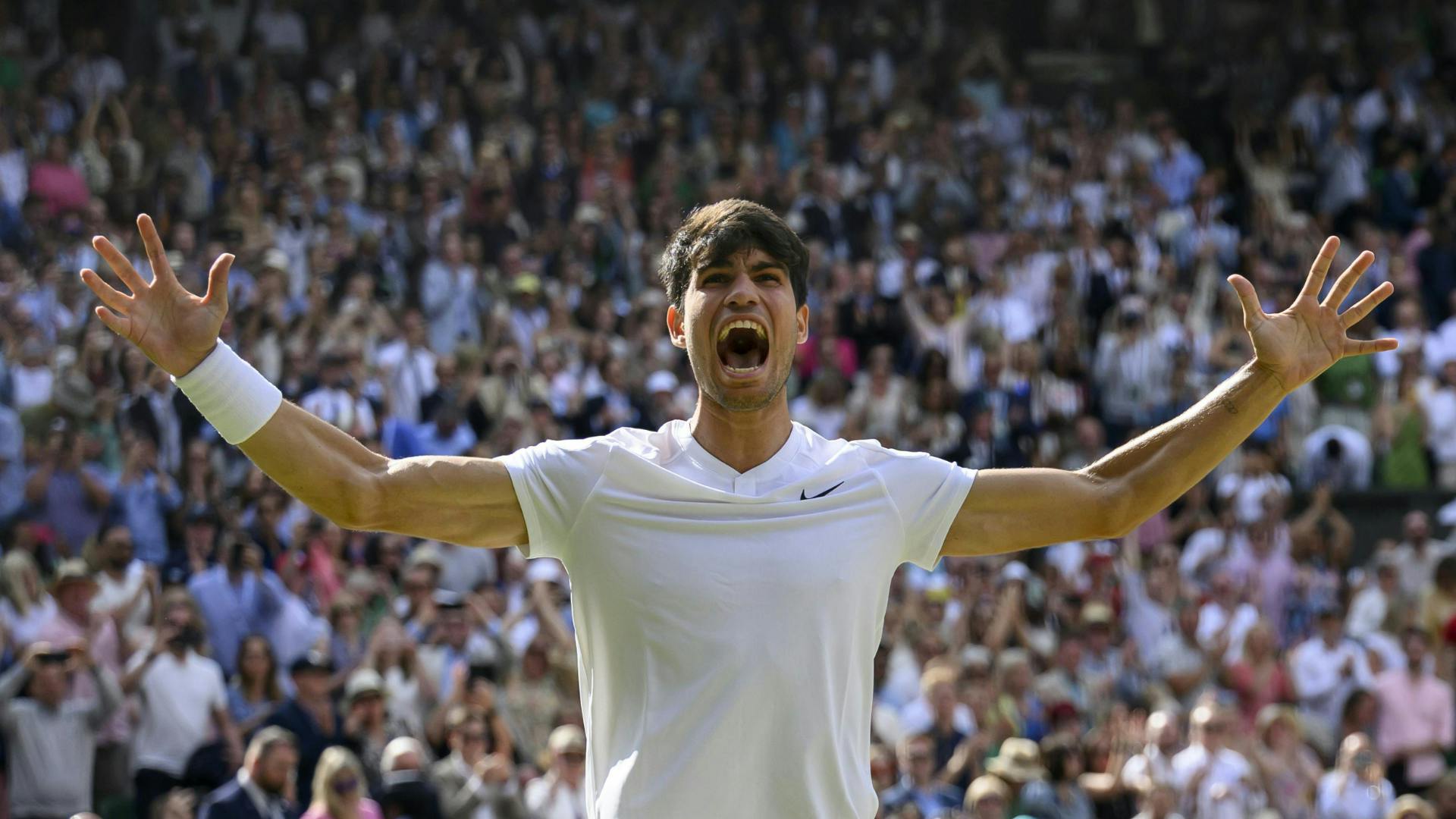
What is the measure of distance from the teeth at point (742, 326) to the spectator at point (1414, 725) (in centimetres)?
981

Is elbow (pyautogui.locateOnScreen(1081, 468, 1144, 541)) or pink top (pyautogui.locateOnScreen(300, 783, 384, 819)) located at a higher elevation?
elbow (pyautogui.locateOnScreen(1081, 468, 1144, 541))

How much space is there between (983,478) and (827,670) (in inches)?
19.8

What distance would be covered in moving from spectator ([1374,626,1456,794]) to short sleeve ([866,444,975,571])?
958cm

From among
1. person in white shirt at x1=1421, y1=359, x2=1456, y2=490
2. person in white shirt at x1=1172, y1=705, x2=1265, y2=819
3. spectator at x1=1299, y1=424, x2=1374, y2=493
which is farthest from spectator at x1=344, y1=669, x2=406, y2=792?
person in white shirt at x1=1421, y1=359, x2=1456, y2=490

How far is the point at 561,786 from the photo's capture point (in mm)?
10016

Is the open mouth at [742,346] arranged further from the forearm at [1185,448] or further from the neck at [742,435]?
the forearm at [1185,448]

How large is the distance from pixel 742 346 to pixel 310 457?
2.67 ft

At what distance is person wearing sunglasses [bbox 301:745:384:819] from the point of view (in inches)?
349

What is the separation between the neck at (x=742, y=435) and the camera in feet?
12.9

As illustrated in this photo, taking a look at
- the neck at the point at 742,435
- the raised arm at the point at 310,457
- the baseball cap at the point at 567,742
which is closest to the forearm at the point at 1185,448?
the neck at the point at 742,435

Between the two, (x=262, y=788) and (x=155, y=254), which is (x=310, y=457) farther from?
(x=262, y=788)

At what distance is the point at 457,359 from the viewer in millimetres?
13969

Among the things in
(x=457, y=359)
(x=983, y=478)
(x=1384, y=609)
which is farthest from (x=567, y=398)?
(x=983, y=478)

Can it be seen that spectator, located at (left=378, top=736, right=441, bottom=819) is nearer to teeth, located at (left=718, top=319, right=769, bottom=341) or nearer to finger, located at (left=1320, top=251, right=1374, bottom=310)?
teeth, located at (left=718, top=319, right=769, bottom=341)
